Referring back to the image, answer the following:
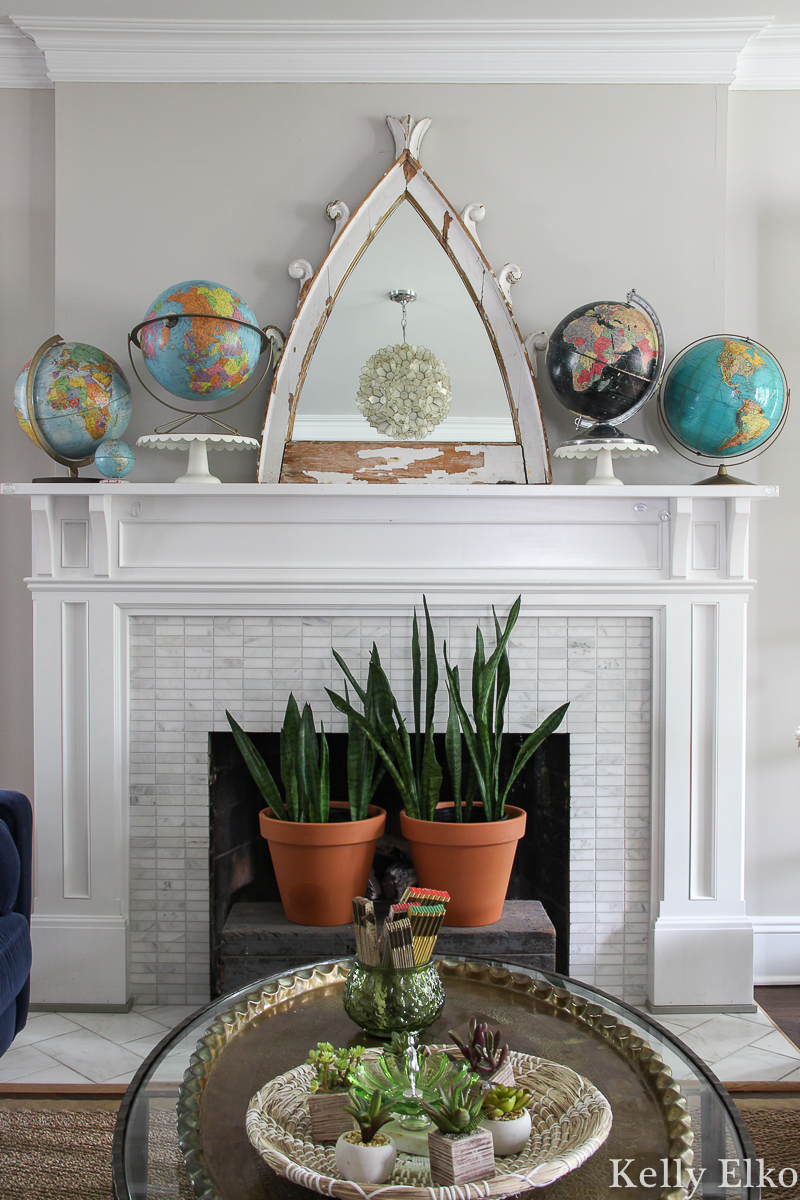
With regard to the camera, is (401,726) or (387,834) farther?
(387,834)

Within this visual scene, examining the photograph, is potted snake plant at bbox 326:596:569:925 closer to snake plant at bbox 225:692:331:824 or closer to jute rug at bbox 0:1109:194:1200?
snake plant at bbox 225:692:331:824

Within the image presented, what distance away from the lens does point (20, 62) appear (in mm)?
2291

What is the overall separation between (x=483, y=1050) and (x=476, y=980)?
1.18ft

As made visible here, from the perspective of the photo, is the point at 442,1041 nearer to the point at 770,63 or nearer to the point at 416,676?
the point at 416,676

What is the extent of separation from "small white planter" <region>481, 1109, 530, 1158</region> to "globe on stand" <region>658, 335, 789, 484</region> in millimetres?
1727

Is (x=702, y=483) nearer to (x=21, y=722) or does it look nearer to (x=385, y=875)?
(x=385, y=875)

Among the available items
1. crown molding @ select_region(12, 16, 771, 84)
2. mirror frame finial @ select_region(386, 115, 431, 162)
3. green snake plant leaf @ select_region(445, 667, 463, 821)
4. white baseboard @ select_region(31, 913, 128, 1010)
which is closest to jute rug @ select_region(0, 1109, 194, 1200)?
white baseboard @ select_region(31, 913, 128, 1010)

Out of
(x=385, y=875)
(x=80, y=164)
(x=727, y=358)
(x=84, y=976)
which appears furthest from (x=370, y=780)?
(x=80, y=164)

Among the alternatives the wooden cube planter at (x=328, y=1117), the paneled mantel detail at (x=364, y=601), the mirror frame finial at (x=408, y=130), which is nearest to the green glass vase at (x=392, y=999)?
the wooden cube planter at (x=328, y=1117)

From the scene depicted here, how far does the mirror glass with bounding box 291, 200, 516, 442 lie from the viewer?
7.33 feet

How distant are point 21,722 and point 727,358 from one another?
2.22 metres

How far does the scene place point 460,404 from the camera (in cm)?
224

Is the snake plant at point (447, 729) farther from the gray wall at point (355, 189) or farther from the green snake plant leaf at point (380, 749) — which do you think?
the gray wall at point (355, 189)

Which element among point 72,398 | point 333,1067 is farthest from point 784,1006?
point 72,398
